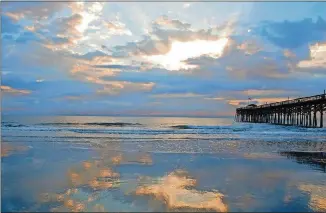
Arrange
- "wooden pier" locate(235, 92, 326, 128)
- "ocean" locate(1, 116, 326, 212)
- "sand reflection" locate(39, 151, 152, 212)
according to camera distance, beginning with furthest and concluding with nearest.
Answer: "wooden pier" locate(235, 92, 326, 128) < "ocean" locate(1, 116, 326, 212) < "sand reflection" locate(39, 151, 152, 212)

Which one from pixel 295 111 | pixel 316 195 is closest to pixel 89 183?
pixel 316 195

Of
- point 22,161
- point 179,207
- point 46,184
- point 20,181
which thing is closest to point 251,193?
point 179,207

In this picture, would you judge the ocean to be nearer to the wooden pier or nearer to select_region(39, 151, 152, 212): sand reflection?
select_region(39, 151, 152, 212): sand reflection

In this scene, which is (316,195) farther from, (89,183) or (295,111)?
(295,111)

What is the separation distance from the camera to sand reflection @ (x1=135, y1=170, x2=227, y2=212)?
6.94m

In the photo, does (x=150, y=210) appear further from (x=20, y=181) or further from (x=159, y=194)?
(x=20, y=181)

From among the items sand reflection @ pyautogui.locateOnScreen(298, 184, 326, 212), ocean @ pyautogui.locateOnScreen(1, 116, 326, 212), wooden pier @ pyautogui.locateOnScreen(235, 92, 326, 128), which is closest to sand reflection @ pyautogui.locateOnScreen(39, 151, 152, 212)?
ocean @ pyautogui.locateOnScreen(1, 116, 326, 212)

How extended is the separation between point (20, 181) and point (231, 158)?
325 inches

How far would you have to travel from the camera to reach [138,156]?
1444 cm

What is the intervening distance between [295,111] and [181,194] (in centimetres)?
4495

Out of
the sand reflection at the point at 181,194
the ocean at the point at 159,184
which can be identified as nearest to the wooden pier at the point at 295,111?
the ocean at the point at 159,184

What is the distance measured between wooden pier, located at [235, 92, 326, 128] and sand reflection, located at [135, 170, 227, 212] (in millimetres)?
34887

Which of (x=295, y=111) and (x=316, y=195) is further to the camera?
(x=295, y=111)

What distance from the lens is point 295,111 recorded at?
4900cm
